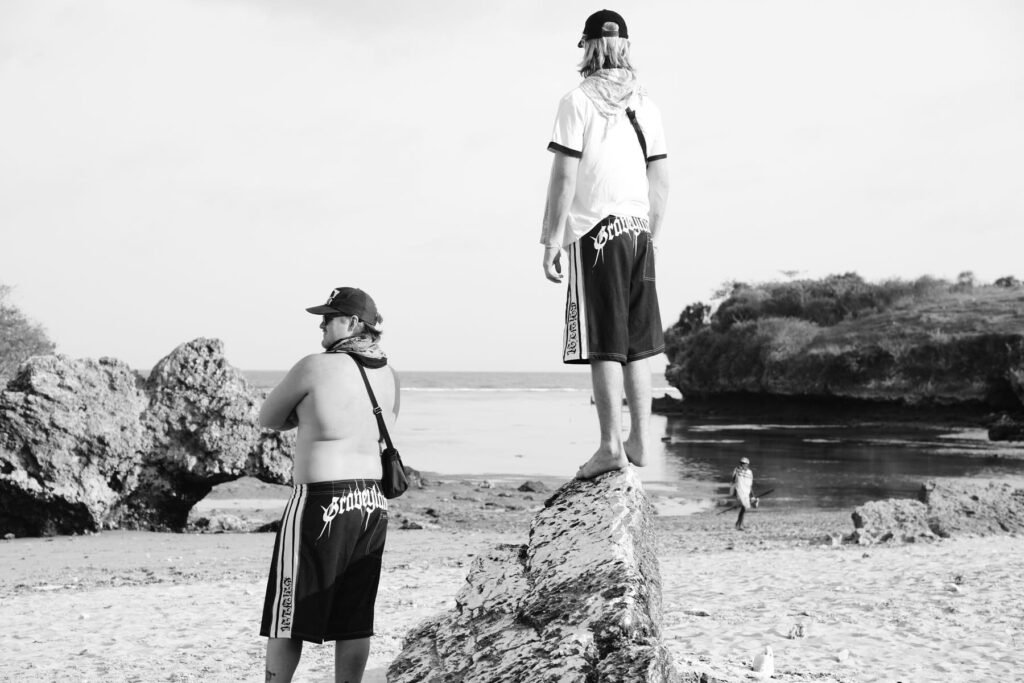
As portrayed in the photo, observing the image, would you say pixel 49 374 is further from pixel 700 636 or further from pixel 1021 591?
pixel 1021 591

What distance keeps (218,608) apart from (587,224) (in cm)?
548

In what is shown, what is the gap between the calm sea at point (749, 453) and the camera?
25078 millimetres

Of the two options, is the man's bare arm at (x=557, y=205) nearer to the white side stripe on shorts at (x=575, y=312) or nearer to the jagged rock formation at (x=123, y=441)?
the white side stripe on shorts at (x=575, y=312)

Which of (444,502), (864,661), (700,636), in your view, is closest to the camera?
(864,661)

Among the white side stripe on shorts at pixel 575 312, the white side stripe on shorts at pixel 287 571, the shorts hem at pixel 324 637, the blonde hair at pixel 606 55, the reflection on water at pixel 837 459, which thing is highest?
the blonde hair at pixel 606 55

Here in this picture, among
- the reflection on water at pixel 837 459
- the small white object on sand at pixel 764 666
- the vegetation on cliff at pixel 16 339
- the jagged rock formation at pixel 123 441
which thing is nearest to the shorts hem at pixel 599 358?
the small white object on sand at pixel 764 666

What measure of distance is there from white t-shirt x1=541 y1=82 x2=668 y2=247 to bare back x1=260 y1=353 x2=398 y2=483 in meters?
1.24

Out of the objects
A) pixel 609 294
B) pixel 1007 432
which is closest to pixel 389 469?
pixel 609 294

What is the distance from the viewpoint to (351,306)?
4.56m

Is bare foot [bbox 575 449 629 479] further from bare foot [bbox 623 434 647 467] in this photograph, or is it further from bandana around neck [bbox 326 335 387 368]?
bandana around neck [bbox 326 335 387 368]

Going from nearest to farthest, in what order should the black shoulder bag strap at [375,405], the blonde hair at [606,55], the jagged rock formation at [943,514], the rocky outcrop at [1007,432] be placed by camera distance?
the black shoulder bag strap at [375,405] < the blonde hair at [606,55] < the jagged rock formation at [943,514] < the rocky outcrop at [1007,432]

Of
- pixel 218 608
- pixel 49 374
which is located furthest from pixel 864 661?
pixel 49 374

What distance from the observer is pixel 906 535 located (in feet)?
43.4

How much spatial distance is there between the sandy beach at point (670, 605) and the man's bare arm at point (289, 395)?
88.4 inches
